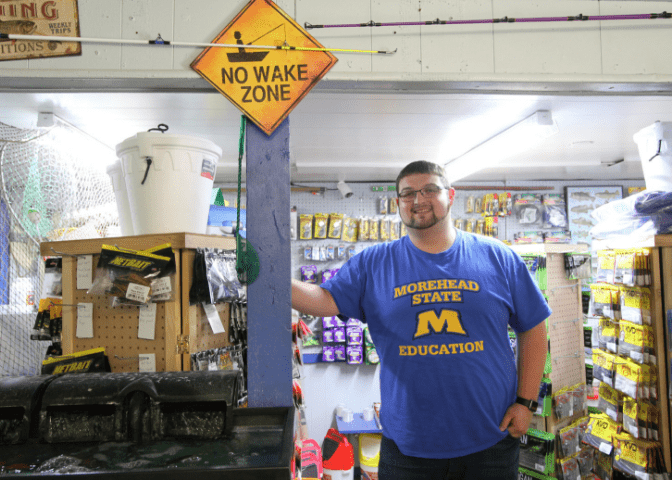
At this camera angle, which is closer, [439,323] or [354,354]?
[439,323]

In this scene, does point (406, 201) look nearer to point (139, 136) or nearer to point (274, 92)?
point (274, 92)

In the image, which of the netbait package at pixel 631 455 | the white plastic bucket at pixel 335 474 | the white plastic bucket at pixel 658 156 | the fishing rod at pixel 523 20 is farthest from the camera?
the white plastic bucket at pixel 335 474

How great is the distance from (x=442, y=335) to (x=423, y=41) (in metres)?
1.18

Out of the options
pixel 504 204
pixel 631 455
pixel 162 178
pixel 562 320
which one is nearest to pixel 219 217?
pixel 162 178

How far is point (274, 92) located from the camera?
1197 millimetres

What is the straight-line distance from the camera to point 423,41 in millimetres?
1554

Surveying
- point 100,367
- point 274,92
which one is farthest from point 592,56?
point 100,367

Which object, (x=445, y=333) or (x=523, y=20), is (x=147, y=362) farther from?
(x=523, y=20)

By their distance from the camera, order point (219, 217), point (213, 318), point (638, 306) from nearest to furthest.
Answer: point (213, 318) → point (219, 217) → point (638, 306)

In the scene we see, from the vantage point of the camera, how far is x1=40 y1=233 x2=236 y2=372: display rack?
1474mm

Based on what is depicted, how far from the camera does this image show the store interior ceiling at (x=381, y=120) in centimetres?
207

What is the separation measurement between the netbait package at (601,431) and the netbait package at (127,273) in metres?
3.19

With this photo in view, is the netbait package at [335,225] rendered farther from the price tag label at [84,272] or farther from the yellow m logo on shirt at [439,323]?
the price tag label at [84,272]

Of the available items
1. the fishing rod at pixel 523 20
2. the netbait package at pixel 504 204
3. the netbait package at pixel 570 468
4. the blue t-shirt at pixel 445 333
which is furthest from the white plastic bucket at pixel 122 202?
the netbait package at pixel 504 204
